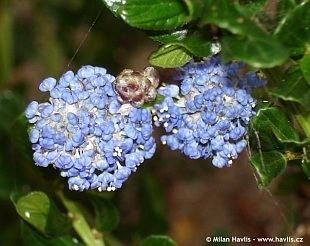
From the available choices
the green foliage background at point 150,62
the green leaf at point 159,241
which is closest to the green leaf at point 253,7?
the green foliage background at point 150,62

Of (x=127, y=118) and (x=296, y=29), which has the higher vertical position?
(x=296, y=29)

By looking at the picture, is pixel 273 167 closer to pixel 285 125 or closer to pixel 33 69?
pixel 285 125

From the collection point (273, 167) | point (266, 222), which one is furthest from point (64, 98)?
point (266, 222)

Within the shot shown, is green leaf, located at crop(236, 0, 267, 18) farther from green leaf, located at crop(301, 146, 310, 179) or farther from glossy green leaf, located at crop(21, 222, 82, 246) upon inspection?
glossy green leaf, located at crop(21, 222, 82, 246)

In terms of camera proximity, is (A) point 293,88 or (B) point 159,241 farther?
(B) point 159,241

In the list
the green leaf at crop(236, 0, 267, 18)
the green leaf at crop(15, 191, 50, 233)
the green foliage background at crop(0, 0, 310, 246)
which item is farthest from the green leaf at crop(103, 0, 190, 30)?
the green leaf at crop(15, 191, 50, 233)

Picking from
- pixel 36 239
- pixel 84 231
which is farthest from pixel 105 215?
pixel 36 239

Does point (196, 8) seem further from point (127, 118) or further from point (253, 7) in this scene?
point (127, 118)

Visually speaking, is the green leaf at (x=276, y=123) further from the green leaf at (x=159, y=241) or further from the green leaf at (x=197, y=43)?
the green leaf at (x=159, y=241)
